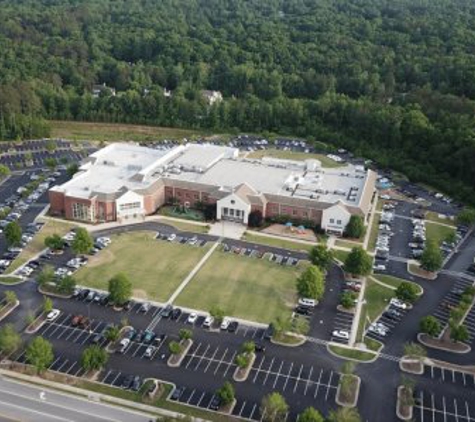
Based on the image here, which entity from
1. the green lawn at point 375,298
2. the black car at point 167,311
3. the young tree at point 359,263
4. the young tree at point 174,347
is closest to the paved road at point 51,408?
the young tree at point 174,347

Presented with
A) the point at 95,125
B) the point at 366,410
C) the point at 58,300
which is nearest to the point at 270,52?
the point at 95,125

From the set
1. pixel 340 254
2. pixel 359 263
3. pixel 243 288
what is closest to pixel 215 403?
pixel 243 288

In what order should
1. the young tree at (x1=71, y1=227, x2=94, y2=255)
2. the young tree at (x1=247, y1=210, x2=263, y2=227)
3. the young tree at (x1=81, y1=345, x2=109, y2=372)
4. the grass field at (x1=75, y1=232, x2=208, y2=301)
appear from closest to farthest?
the young tree at (x1=81, y1=345, x2=109, y2=372) < the grass field at (x1=75, y1=232, x2=208, y2=301) < the young tree at (x1=71, y1=227, x2=94, y2=255) < the young tree at (x1=247, y1=210, x2=263, y2=227)

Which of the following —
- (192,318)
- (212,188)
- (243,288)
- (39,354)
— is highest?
(39,354)

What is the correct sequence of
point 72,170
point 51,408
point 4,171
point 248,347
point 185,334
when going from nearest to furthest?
point 51,408
point 248,347
point 185,334
point 72,170
point 4,171

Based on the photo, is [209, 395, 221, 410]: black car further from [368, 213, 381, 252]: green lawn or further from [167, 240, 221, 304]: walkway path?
[368, 213, 381, 252]: green lawn

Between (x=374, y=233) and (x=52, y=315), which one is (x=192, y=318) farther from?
(x=374, y=233)

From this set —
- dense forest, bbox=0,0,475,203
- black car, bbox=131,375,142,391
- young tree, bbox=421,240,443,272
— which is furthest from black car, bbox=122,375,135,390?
dense forest, bbox=0,0,475,203
